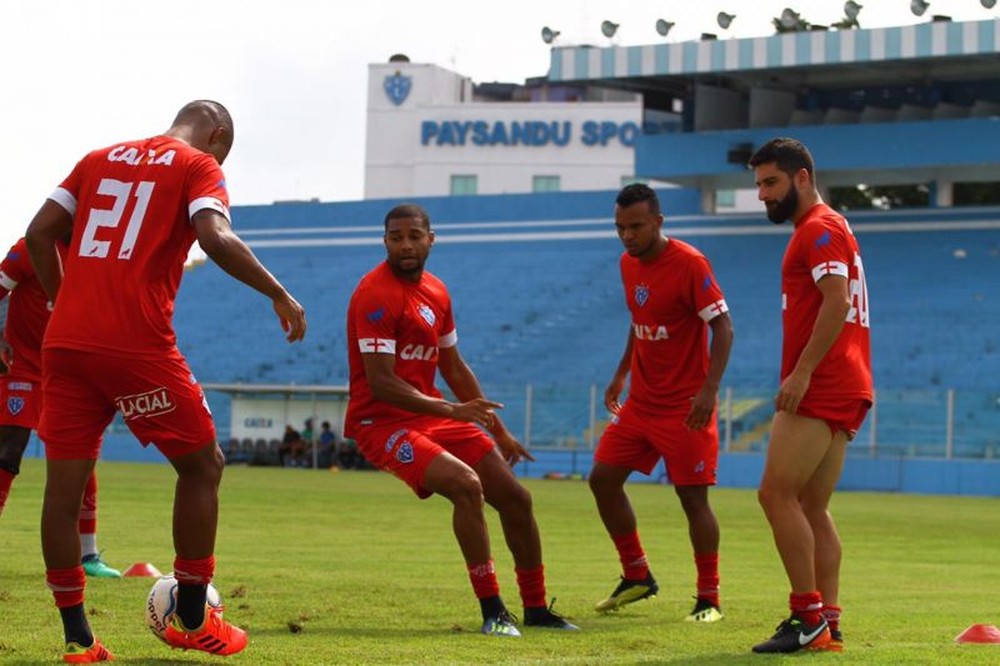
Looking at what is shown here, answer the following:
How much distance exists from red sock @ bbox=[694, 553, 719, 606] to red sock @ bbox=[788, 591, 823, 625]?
2275 millimetres

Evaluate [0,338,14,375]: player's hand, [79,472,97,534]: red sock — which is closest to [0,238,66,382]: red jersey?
[0,338,14,375]: player's hand

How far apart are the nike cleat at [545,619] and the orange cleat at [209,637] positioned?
2.41 meters

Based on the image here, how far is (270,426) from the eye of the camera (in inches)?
1866

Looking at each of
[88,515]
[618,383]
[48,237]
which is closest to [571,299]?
[88,515]

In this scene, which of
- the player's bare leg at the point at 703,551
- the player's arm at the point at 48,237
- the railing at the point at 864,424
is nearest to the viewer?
the player's arm at the point at 48,237

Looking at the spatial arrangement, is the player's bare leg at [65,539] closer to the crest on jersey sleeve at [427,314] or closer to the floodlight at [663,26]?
the crest on jersey sleeve at [427,314]

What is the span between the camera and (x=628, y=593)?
458 inches

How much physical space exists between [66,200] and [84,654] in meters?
2.05

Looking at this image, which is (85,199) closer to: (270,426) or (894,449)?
(894,449)

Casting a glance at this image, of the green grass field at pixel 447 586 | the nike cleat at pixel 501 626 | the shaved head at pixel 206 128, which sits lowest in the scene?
the green grass field at pixel 447 586

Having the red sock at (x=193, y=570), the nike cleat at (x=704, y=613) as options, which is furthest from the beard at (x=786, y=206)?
the red sock at (x=193, y=570)

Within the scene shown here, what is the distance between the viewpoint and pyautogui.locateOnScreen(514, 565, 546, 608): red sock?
34.9 ft

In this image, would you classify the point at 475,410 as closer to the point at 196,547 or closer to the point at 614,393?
the point at 196,547

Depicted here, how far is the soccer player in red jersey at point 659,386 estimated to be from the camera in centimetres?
1171
